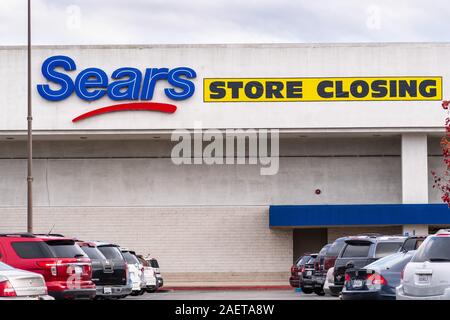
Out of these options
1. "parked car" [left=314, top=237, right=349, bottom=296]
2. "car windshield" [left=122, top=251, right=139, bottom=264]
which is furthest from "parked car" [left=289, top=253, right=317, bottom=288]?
"car windshield" [left=122, top=251, right=139, bottom=264]

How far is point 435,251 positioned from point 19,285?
22.4ft

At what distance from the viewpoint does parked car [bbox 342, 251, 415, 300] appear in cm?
1944

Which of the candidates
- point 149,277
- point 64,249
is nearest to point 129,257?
point 149,277

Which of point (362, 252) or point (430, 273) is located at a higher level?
point (430, 273)

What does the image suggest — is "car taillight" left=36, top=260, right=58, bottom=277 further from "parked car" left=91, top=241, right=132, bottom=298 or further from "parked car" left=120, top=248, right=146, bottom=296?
"parked car" left=120, top=248, right=146, bottom=296

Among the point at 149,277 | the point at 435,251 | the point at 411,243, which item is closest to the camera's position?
the point at 435,251

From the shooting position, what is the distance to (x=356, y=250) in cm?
2508

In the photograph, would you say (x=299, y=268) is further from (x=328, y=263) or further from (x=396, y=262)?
(x=396, y=262)

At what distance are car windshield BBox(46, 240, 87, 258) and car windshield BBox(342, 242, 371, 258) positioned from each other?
6847 mm

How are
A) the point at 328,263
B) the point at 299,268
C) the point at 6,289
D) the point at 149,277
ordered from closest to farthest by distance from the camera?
the point at 6,289
the point at 328,263
the point at 149,277
the point at 299,268

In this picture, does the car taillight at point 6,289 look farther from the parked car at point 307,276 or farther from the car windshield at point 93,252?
the parked car at point 307,276

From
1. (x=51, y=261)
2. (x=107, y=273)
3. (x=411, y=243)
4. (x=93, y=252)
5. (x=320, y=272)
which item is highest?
(x=411, y=243)
